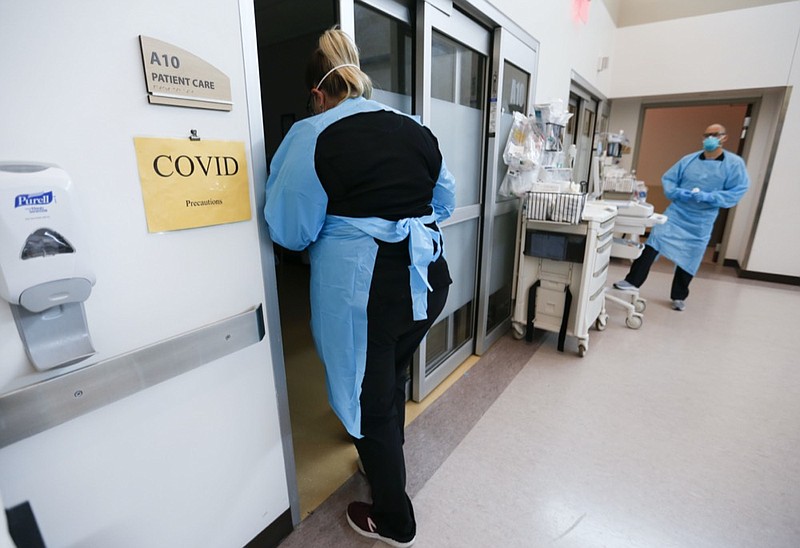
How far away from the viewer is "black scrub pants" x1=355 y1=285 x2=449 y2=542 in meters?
1.17

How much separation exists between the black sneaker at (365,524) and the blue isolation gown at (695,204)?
355 centimetres

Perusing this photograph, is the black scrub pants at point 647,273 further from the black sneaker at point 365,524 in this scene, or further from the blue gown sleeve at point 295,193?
the blue gown sleeve at point 295,193

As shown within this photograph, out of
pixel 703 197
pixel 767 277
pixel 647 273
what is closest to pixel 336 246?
pixel 647 273

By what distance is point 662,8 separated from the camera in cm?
475

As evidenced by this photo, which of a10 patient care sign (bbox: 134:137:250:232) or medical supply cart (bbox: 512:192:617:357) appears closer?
a10 patient care sign (bbox: 134:137:250:232)

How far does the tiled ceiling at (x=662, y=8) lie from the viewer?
4398 mm

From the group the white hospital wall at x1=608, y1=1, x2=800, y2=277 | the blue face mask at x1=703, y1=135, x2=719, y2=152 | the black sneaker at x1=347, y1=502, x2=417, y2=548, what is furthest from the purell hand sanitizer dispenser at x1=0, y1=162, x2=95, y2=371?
the white hospital wall at x1=608, y1=1, x2=800, y2=277

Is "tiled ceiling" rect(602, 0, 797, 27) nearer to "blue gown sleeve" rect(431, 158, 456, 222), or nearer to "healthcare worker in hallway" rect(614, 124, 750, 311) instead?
"healthcare worker in hallway" rect(614, 124, 750, 311)

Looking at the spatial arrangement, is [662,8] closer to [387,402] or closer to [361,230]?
[361,230]

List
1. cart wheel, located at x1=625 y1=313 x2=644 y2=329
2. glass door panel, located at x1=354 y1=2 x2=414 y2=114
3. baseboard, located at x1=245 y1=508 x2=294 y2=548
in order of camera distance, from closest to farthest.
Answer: baseboard, located at x1=245 y1=508 x2=294 y2=548, glass door panel, located at x1=354 y1=2 x2=414 y2=114, cart wheel, located at x1=625 y1=313 x2=644 y2=329

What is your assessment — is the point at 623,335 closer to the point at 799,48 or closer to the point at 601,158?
the point at 601,158

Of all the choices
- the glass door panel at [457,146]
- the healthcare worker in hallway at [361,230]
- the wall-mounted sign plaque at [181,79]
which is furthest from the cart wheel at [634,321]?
the wall-mounted sign plaque at [181,79]

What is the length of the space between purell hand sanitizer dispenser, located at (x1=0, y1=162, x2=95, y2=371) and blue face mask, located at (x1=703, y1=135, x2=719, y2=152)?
175 inches

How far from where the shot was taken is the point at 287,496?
1.36 meters
